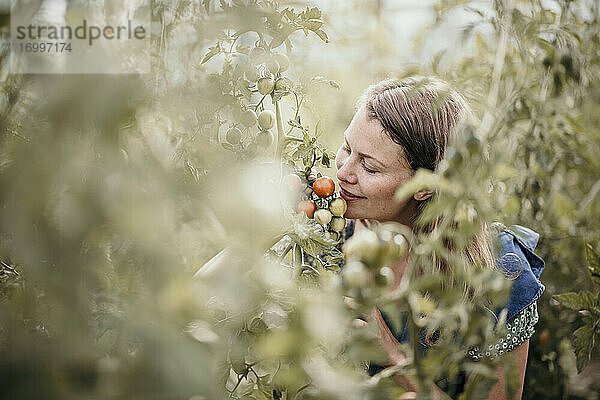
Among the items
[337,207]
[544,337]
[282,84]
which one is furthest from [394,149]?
[544,337]

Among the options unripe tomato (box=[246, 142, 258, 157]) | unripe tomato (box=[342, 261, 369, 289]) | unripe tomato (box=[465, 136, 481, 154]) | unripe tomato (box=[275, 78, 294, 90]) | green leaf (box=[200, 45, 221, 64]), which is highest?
green leaf (box=[200, 45, 221, 64])

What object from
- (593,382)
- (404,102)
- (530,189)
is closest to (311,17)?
(404,102)

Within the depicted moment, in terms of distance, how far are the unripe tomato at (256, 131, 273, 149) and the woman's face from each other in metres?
0.20

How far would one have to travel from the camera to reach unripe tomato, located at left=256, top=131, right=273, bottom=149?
25.5 inches

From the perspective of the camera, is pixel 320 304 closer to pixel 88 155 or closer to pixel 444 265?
pixel 88 155

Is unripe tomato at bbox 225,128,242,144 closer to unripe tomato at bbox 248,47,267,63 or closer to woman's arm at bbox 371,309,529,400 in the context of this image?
unripe tomato at bbox 248,47,267,63

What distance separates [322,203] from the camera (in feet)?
2.55

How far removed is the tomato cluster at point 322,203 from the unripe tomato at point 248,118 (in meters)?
0.11

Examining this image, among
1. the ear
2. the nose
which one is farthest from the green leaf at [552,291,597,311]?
the nose

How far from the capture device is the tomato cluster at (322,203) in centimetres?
75

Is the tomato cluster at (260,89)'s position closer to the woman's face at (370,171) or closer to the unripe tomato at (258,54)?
the unripe tomato at (258,54)

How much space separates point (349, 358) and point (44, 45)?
0.85ft

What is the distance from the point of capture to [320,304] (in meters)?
0.29

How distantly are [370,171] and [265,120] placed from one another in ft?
0.81
